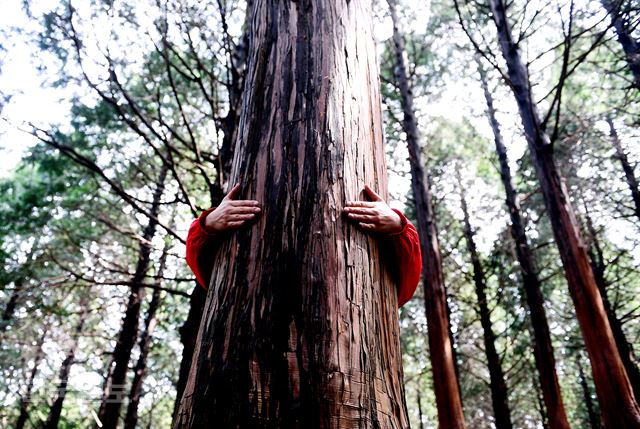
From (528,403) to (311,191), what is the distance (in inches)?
922

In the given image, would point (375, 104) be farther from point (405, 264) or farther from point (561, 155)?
point (561, 155)

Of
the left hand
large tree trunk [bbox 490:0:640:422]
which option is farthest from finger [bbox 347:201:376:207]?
large tree trunk [bbox 490:0:640:422]

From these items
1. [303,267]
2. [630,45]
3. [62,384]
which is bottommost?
[303,267]

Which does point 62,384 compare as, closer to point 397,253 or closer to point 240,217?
point 240,217

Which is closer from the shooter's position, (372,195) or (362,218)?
(362,218)

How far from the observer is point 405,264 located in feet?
5.26

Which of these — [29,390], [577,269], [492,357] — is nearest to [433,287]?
[577,269]

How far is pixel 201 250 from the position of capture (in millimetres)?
1700

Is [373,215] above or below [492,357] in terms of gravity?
below

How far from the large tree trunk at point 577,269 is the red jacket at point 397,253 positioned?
4539mm

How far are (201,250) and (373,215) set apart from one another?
695 mm

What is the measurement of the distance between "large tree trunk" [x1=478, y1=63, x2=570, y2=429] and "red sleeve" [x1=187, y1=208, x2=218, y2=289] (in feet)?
25.5

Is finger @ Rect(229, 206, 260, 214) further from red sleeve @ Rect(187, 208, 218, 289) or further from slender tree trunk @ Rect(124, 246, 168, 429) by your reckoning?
slender tree trunk @ Rect(124, 246, 168, 429)

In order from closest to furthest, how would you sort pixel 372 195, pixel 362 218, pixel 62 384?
pixel 362 218
pixel 372 195
pixel 62 384
